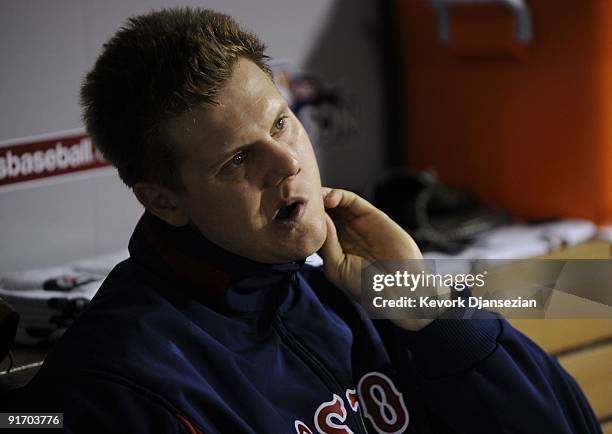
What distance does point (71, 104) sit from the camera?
57.4 inches

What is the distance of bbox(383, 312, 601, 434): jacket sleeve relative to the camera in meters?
1.03

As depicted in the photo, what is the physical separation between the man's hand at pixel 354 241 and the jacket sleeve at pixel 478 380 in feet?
0.19

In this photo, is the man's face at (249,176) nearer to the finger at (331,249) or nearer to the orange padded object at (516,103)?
the finger at (331,249)

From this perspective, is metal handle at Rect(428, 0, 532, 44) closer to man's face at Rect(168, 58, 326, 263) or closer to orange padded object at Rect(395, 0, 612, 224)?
orange padded object at Rect(395, 0, 612, 224)

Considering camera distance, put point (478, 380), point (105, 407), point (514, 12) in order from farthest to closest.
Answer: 1. point (514, 12)
2. point (478, 380)
3. point (105, 407)

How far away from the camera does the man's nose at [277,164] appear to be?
93 centimetres

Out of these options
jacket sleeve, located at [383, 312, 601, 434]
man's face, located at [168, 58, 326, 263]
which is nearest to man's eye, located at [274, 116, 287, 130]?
man's face, located at [168, 58, 326, 263]

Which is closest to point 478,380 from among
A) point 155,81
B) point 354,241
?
point 354,241

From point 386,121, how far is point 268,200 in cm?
110

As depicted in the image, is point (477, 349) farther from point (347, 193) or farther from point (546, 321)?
point (546, 321)

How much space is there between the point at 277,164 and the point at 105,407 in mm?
291

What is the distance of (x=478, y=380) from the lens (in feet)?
3.38

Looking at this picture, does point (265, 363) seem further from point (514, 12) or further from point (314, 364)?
point (514, 12)

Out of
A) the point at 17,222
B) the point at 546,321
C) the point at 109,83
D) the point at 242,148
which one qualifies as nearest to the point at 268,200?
the point at 242,148
